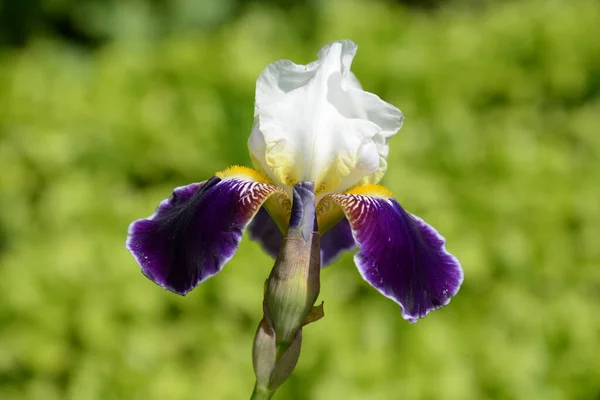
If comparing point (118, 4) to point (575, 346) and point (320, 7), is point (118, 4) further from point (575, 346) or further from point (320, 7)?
point (575, 346)

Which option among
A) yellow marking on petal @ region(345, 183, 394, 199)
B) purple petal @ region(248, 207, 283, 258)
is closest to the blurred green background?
purple petal @ region(248, 207, 283, 258)

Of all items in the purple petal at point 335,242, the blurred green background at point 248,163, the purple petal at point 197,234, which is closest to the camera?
the purple petal at point 197,234

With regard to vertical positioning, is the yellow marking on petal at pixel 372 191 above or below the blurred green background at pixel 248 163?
above

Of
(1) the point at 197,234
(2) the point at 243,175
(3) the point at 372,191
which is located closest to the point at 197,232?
(1) the point at 197,234

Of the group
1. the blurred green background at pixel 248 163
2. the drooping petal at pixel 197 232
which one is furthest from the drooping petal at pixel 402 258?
the blurred green background at pixel 248 163

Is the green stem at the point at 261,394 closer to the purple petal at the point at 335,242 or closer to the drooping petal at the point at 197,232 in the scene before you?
the drooping petal at the point at 197,232

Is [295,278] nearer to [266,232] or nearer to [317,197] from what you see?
[317,197]

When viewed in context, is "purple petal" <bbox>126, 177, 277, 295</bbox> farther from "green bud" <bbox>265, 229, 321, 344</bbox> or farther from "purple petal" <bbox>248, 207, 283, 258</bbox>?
"purple petal" <bbox>248, 207, 283, 258</bbox>
